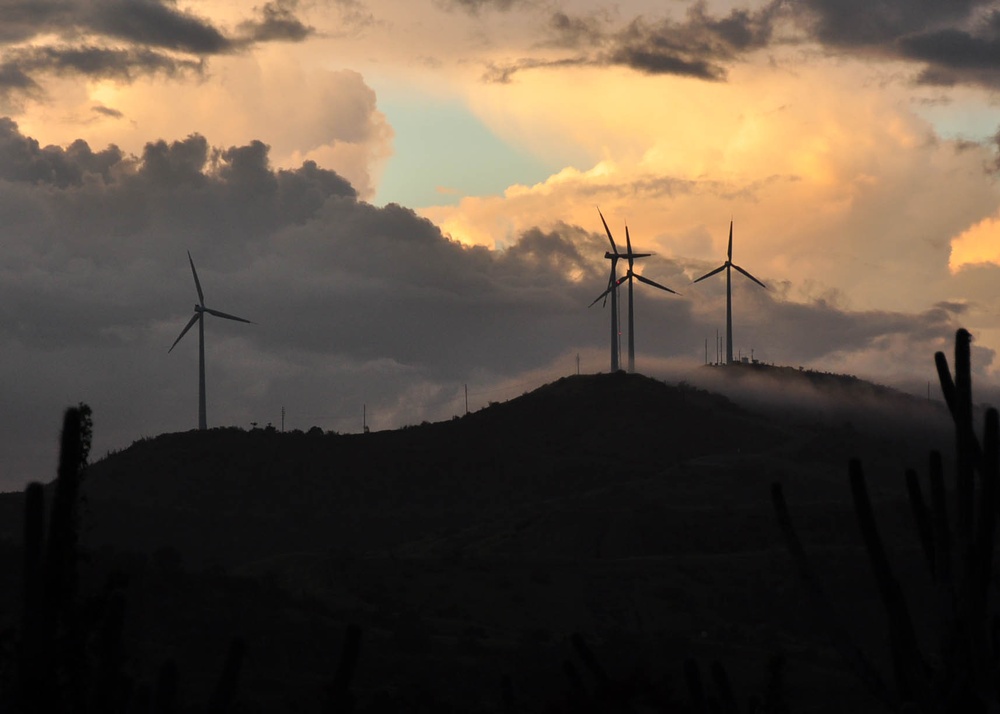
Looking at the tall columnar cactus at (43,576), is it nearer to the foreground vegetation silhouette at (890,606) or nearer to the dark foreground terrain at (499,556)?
the foreground vegetation silhouette at (890,606)

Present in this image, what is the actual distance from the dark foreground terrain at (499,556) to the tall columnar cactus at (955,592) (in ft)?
26.0

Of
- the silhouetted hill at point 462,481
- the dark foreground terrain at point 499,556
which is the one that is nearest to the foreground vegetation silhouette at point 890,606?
the dark foreground terrain at point 499,556

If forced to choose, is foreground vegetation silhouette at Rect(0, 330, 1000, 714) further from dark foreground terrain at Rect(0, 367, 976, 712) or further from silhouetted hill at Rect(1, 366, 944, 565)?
silhouetted hill at Rect(1, 366, 944, 565)

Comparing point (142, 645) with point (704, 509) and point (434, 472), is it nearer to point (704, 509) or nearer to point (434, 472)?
point (704, 509)

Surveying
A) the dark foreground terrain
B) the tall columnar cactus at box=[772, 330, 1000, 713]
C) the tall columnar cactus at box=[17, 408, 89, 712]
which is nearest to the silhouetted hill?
the dark foreground terrain

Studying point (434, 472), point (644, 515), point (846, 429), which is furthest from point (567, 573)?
point (846, 429)

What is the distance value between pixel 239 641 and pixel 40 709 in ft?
10.3

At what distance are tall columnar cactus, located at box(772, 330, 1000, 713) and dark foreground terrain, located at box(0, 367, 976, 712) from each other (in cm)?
793

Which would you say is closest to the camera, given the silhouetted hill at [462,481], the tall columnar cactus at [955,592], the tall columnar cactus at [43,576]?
the tall columnar cactus at [43,576]

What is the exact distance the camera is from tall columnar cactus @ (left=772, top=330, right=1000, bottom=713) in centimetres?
2125

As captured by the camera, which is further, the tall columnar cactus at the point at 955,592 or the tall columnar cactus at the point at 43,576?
the tall columnar cactus at the point at 955,592

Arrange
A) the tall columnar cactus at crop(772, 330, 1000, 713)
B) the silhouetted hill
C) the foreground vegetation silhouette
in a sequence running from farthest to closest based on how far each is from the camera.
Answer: the silhouetted hill → the tall columnar cactus at crop(772, 330, 1000, 713) → the foreground vegetation silhouette

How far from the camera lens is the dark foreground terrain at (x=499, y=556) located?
279ft

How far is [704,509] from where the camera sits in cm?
13962
